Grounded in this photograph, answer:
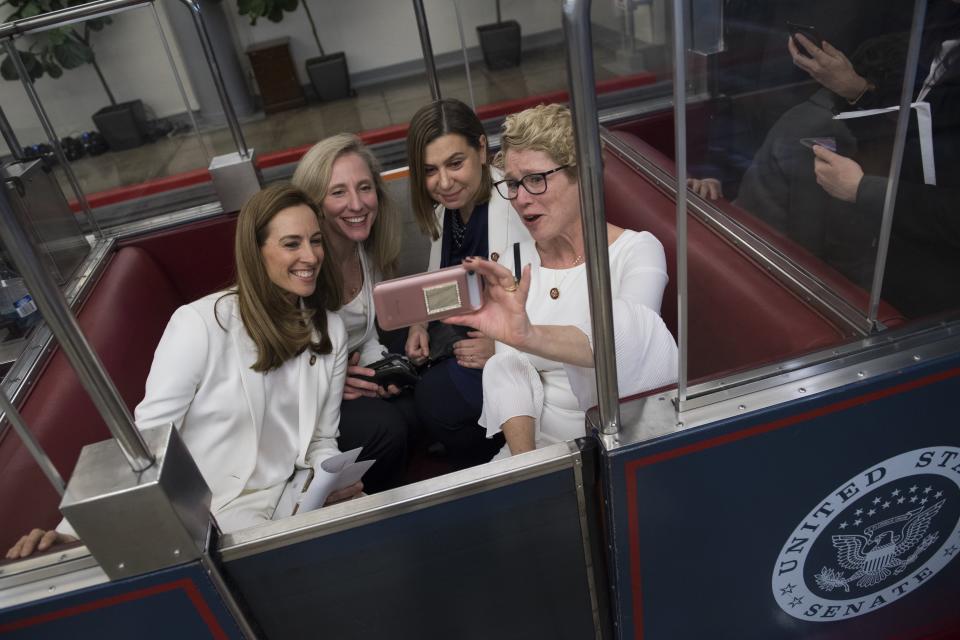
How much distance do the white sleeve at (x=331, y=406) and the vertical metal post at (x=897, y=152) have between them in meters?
1.22

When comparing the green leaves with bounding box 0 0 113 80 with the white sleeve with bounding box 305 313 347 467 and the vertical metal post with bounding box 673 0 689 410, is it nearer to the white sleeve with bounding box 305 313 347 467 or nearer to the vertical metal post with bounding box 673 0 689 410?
the white sleeve with bounding box 305 313 347 467

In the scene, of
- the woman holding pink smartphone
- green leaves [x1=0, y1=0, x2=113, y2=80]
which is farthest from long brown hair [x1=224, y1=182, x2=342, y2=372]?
green leaves [x1=0, y1=0, x2=113, y2=80]

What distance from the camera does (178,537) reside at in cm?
98

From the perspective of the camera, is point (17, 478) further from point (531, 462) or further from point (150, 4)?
point (150, 4)

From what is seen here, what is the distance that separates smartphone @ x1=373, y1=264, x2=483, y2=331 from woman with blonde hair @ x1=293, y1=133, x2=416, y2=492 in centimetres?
91

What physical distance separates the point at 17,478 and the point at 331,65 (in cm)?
568

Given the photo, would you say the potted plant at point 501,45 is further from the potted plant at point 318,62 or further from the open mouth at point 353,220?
the open mouth at point 353,220

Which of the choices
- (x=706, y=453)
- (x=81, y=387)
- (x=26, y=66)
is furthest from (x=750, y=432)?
(x=26, y=66)

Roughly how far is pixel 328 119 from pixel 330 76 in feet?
1.98

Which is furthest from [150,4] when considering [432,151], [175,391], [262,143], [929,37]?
[262,143]

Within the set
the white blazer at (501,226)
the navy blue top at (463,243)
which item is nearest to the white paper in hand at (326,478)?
the navy blue top at (463,243)

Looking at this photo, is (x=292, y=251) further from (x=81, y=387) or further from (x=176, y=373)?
(x=81, y=387)

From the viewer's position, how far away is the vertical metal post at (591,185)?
2.70ft

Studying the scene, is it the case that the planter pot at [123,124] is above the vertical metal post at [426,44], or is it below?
below
